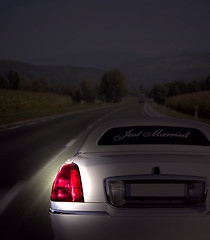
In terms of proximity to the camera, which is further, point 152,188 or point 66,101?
point 66,101

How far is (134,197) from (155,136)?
1512mm

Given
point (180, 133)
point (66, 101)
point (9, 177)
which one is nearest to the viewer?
point (180, 133)

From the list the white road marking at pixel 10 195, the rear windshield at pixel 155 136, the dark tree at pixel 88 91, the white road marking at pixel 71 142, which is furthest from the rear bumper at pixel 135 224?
the dark tree at pixel 88 91

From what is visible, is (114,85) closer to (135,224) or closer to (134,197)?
(134,197)

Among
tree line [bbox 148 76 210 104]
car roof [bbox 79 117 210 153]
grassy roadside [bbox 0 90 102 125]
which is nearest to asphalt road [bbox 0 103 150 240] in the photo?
car roof [bbox 79 117 210 153]

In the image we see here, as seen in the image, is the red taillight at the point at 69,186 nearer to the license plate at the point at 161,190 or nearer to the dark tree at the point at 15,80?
the license plate at the point at 161,190

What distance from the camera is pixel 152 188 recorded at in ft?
9.25

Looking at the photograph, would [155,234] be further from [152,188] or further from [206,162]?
[206,162]

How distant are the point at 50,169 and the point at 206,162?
5169 millimetres

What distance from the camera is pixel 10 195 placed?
555 cm

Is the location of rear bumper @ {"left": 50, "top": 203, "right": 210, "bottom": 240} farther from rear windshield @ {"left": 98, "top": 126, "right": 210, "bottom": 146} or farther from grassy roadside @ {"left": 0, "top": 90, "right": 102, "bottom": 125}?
grassy roadside @ {"left": 0, "top": 90, "right": 102, "bottom": 125}

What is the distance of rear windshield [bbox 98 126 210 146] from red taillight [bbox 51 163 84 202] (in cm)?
90

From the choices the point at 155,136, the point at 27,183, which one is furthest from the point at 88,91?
the point at 155,136

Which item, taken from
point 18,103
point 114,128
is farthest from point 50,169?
point 18,103
